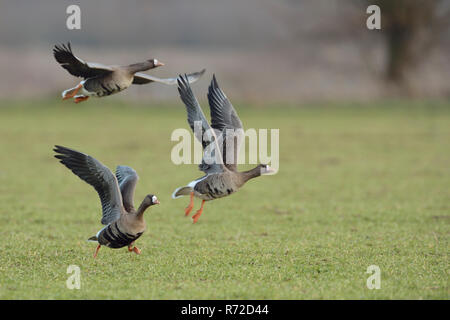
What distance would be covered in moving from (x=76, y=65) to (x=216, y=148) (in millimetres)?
1447

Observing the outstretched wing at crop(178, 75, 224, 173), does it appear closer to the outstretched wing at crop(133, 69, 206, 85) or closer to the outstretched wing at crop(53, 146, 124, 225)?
the outstretched wing at crop(133, 69, 206, 85)

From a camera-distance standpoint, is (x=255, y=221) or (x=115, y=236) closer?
(x=115, y=236)

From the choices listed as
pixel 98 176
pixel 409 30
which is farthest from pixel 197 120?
pixel 409 30

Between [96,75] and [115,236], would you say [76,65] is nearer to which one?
[96,75]

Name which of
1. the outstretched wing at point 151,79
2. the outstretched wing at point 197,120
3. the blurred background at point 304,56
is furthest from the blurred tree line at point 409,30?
the outstretched wing at point 197,120

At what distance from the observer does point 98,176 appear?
19.5 feet

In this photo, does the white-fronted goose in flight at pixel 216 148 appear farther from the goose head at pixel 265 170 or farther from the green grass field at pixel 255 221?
the green grass field at pixel 255 221

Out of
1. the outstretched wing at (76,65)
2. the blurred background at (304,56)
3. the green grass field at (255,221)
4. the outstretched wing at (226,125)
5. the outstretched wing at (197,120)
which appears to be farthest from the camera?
the blurred background at (304,56)

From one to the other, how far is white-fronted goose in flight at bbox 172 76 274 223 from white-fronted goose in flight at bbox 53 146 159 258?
43 centimetres

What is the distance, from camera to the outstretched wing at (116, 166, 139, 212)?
20.6ft

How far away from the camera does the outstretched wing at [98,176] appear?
19.3ft

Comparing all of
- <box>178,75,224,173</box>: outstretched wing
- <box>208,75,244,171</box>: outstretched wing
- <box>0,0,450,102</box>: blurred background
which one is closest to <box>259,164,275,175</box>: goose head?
<box>208,75,244,171</box>: outstretched wing

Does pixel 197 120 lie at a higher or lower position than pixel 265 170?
higher

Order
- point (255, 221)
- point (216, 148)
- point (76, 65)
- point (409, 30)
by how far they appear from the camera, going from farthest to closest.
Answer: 1. point (409, 30)
2. point (255, 221)
3. point (216, 148)
4. point (76, 65)
